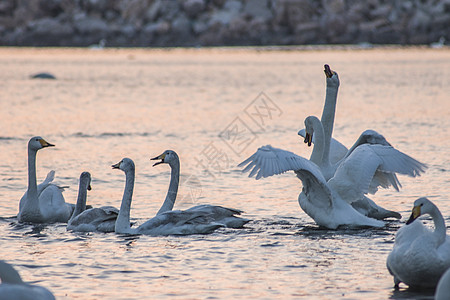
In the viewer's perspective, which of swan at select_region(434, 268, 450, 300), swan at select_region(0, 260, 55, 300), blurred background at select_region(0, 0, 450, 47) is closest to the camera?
swan at select_region(434, 268, 450, 300)

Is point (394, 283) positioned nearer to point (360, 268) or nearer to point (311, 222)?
point (360, 268)

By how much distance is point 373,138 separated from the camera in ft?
37.9

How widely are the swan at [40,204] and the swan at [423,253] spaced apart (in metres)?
5.40

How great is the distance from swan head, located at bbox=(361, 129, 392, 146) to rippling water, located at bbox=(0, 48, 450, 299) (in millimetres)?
1057

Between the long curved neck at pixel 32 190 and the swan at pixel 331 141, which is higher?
the swan at pixel 331 141

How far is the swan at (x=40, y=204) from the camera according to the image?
37.8 ft

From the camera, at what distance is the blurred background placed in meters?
95.9

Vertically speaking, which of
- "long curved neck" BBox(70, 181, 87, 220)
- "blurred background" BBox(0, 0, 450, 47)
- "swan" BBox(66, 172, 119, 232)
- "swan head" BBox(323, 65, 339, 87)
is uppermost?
"blurred background" BBox(0, 0, 450, 47)

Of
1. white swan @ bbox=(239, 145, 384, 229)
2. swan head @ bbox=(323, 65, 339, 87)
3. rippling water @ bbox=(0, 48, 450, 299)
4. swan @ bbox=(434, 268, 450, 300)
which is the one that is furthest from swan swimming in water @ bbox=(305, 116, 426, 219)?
swan @ bbox=(434, 268, 450, 300)

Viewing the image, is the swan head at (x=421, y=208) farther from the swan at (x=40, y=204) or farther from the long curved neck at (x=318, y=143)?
the swan at (x=40, y=204)

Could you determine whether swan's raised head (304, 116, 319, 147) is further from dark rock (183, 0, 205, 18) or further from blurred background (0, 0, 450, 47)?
dark rock (183, 0, 205, 18)

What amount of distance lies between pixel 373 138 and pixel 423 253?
4.00 m

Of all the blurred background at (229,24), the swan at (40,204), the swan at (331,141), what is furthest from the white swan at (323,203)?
the blurred background at (229,24)

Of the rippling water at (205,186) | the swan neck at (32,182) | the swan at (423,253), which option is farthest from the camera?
the swan neck at (32,182)
